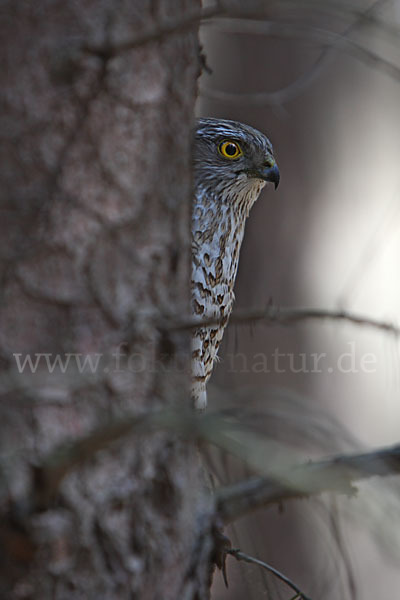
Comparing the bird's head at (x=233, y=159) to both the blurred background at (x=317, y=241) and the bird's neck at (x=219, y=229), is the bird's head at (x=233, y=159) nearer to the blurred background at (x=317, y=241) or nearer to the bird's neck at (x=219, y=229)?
the bird's neck at (x=219, y=229)

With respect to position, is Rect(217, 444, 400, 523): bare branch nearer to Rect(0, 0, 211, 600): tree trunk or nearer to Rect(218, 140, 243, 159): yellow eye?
Rect(0, 0, 211, 600): tree trunk

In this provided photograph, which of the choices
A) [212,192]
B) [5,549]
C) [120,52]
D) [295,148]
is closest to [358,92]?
[295,148]

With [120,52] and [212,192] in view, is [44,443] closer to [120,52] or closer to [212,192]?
[120,52]

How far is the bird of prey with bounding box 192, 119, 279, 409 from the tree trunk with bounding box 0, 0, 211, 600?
1.32 meters

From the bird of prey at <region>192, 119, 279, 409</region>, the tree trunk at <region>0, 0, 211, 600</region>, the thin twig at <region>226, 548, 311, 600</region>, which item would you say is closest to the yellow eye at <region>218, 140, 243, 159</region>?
the bird of prey at <region>192, 119, 279, 409</region>

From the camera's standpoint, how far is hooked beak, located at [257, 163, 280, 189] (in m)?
2.94

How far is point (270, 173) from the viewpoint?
2.95 metres

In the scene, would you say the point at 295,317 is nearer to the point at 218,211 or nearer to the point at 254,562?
the point at 254,562

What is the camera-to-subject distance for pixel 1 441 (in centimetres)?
121

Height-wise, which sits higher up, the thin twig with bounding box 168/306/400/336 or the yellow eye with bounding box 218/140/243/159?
the yellow eye with bounding box 218/140/243/159

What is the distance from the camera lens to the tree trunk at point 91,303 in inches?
47.9

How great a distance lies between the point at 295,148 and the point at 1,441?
16.3 ft

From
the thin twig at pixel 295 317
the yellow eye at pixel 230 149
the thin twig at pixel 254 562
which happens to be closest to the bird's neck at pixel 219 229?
the yellow eye at pixel 230 149

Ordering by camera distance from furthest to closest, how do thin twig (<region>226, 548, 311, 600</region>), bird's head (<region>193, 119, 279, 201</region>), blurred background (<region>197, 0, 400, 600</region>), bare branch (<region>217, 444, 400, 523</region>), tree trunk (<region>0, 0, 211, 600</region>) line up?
blurred background (<region>197, 0, 400, 600</region>), bird's head (<region>193, 119, 279, 201</region>), thin twig (<region>226, 548, 311, 600</region>), tree trunk (<region>0, 0, 211, 600</region>), bare branch (<region>217, 444, 400, 523</region>)
